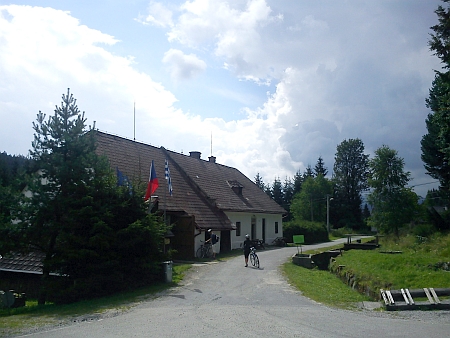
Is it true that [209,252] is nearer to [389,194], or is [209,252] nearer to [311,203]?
[389,194]

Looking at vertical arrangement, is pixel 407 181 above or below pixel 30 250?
above

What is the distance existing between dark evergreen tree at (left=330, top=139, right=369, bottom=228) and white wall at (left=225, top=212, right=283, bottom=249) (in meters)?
38.9

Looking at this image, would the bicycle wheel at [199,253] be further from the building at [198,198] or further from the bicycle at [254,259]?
the bicycle at [254,259]

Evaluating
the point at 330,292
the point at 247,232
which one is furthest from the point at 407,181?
the point at 330,292

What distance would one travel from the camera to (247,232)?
125 feet

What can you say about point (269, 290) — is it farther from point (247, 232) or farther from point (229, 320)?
point (247, 232)

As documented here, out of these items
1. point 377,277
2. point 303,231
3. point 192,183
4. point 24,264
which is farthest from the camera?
point 303,231

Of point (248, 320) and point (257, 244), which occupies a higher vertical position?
point (257, 244)

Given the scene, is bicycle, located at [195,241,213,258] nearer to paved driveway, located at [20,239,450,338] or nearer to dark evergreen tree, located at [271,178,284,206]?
paved driveway, located at [20,239,450,338]

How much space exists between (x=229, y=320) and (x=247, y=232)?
27317 mm

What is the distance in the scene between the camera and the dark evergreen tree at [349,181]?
81875 millimetres

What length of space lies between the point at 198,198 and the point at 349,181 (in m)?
56.7

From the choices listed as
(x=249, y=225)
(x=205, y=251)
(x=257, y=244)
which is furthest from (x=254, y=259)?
(x=249, y=225)

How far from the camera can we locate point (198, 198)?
32938mm
